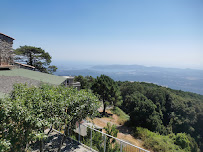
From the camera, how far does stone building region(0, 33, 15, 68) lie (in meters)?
13.0

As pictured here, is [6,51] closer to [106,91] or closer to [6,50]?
[6,50]

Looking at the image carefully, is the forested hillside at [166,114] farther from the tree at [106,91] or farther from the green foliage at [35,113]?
the green foliage at [35,113]

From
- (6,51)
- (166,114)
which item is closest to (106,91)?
(6,51)

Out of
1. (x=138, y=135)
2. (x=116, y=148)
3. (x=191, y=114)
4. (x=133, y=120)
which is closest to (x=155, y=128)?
(x=133, y=120)

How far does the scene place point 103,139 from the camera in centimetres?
666

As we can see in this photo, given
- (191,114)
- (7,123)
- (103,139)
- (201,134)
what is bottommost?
(201,134)

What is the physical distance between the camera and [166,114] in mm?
30328

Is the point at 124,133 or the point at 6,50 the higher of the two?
the point at 6,50

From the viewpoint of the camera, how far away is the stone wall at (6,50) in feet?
42.6

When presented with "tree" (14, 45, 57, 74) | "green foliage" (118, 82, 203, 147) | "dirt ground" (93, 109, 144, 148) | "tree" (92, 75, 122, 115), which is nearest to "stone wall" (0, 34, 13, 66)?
"dirt ground" (93, 109, 144, 148)

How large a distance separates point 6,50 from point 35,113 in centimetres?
1283

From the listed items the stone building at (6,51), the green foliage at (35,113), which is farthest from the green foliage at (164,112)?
the stone building at (6,51)

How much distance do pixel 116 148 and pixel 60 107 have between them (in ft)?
12.2

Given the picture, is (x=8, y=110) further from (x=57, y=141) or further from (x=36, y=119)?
(x=57, y=141)
